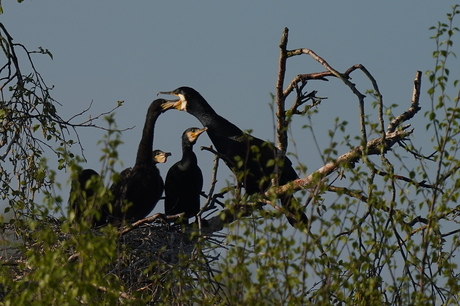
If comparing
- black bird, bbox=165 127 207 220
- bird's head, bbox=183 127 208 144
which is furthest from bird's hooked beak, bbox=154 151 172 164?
bird's head, bbox=183 127 208 144

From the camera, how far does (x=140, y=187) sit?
7926 mm

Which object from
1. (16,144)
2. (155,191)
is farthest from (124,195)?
(16,144)

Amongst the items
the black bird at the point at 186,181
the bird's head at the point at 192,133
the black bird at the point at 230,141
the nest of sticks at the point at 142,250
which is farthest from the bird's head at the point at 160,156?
the nest of sticks at the point at 142,250

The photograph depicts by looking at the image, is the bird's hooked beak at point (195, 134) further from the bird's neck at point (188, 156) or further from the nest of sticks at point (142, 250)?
the nest of sticks at point (142, 250)

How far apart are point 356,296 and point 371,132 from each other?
102cm

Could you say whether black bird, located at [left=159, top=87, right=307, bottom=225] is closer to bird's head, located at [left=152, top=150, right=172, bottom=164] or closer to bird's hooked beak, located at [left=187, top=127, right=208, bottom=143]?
bird's hooked beak, located at [left=187, top=127, right=208, bottom=143]

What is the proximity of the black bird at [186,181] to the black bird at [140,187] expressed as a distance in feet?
0.79

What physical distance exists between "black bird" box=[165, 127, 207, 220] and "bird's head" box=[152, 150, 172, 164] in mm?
125

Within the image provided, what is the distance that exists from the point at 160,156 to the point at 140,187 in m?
0.71

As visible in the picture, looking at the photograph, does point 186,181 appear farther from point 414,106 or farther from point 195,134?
point 414,106

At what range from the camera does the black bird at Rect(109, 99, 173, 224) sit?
790cm

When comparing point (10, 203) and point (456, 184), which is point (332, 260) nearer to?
point (456, 184)

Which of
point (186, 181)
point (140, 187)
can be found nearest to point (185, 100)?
point (186, 181)

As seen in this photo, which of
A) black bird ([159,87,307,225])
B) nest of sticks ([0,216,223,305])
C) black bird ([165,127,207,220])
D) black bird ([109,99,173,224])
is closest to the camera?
nest of sticks ([0,216,223,305])
